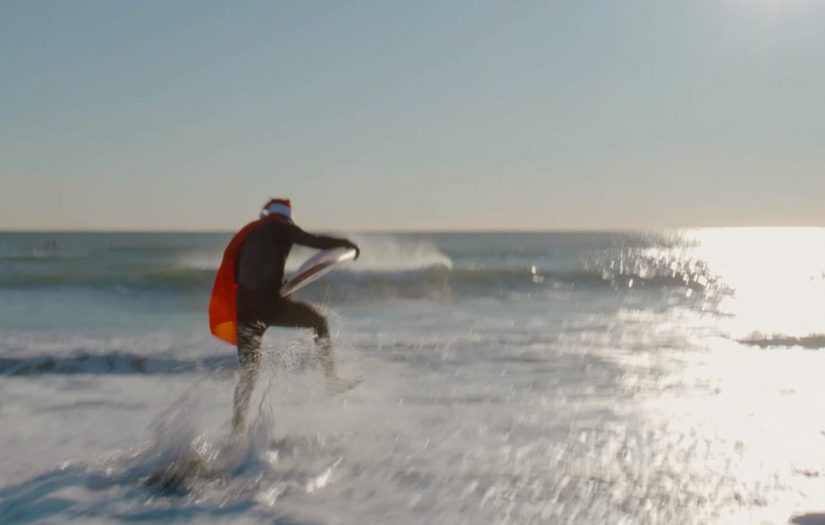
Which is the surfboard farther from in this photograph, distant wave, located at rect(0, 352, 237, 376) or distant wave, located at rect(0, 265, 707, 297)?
distant wave, located at rect(0, 265, 707, 297)

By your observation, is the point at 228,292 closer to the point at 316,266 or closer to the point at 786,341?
the point at 316,266

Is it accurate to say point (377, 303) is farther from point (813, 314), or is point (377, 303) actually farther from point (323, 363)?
point (323, 363)

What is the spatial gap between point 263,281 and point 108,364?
5.24 m

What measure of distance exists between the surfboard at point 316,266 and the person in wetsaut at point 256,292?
0.07 m

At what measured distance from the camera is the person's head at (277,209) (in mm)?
6309

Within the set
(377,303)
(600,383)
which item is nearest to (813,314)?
(377,303)

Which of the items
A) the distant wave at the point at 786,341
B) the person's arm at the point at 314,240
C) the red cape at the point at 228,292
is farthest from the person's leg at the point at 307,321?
the distant wave at the point at 786,341

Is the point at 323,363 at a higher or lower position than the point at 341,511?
higher

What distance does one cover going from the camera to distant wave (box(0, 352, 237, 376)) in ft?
33.1

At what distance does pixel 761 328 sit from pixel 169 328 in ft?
34.9

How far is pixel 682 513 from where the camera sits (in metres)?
4.87

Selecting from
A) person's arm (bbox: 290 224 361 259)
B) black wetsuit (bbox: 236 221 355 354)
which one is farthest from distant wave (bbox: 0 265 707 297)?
person's arm (bbox: 290 224 361 259)

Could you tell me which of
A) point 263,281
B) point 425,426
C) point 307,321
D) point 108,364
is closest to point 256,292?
point 263,281

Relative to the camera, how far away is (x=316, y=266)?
6836 millimetres
